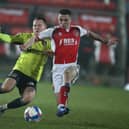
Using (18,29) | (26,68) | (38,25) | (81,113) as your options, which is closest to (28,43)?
(38,25)

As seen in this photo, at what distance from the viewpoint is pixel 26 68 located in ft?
39.1

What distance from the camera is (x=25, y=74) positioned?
1192 cm

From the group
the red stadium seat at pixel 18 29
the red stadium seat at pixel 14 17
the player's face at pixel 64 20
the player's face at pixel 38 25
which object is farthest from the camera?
the red stadium seat at pixel 14 17

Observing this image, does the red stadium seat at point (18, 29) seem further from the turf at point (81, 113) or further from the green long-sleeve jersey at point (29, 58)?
the green long-sleeve jersey at point (29, 58)

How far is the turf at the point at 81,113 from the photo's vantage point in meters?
11.5

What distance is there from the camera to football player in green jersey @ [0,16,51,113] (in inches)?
464

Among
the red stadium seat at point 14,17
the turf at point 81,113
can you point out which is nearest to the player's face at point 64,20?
the turf at point 81,113

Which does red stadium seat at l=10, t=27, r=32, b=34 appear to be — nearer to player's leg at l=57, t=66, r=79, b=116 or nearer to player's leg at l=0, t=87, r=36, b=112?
player's leg at l=0, t=87, r=36, b=112

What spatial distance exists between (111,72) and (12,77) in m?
16.0

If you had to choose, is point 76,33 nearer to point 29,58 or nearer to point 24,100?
point 29,58

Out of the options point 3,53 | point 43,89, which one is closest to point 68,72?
point 43,89

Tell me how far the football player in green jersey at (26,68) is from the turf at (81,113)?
475mm

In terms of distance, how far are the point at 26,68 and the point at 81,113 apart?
108 inches

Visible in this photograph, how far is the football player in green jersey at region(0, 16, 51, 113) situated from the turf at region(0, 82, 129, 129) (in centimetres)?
47
